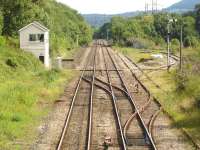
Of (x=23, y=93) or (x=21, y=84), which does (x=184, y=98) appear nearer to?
(x=23, y=93)

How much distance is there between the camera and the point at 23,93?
1092 inches

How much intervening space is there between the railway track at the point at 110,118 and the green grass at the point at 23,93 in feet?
4.66

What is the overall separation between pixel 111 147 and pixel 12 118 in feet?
19.1

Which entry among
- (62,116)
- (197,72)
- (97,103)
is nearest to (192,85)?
(197,72)

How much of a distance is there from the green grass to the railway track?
1.42m

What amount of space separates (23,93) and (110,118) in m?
5.94

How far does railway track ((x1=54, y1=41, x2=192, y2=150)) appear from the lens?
18781mm

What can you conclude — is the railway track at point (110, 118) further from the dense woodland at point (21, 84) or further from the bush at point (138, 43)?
the bush at point (138, 43)

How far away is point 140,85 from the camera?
37.3m

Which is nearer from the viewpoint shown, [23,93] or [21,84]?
[23,93]

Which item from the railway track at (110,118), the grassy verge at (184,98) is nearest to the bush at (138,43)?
the grassy verge at (184,98)

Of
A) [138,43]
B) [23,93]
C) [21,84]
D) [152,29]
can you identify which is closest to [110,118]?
[23,93]

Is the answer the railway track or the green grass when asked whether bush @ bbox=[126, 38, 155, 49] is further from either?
the railway track

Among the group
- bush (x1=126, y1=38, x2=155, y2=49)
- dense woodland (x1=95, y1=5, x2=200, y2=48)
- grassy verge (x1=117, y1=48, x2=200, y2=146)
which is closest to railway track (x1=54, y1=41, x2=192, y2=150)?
grassy verge (x1=117, y1=48, x2=200, y2=146)
